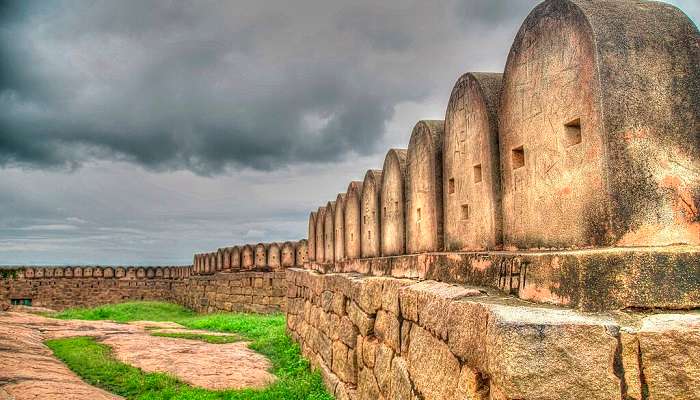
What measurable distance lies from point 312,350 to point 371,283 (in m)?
2.95

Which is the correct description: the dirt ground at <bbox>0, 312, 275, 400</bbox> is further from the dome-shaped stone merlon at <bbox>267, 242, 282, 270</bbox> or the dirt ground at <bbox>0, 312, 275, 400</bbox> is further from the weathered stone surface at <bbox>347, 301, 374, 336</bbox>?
the dome-shaped stone merlon at <bbox>267, 242, 282, 270</bbox>

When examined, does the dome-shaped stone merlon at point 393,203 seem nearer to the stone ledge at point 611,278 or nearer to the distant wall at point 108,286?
the stone ledge at point 611,278

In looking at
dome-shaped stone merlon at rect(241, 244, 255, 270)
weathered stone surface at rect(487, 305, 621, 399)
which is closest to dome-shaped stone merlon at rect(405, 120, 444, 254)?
weathered stone surface at rect(487, 305, 621, 399)

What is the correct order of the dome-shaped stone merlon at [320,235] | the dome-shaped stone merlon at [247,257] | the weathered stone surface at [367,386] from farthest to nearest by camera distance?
the dome-shaped stone merlon at [247,257], the dome-shaped stone merlon at [320,235], the weathered stone surface at [367,386]

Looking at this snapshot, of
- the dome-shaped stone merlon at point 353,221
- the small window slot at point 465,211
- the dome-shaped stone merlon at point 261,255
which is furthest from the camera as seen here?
the dome-shaped stone merlon at point 261,255

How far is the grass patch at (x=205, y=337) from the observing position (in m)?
9.41

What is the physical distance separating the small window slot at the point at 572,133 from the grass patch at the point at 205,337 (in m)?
7.97

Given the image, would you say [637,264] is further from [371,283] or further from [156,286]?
→ [156,286]

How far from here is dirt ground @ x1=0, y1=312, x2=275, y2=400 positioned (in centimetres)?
462

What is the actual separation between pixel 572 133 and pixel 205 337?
861 cm

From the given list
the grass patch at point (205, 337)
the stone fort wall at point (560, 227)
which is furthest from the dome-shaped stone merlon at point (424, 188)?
the grass patch at point (205, 337)

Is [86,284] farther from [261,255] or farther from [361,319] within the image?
[361,319]

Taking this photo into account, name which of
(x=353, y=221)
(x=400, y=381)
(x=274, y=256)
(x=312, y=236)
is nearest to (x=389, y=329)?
(x=400, y=381)

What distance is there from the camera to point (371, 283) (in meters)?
4.20
